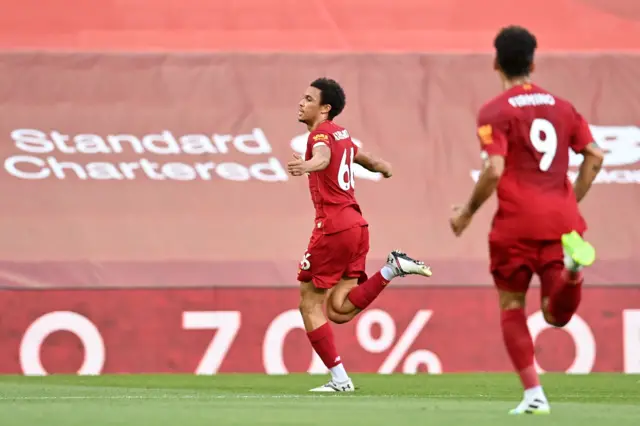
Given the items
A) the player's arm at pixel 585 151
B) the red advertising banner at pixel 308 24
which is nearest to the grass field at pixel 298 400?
the player's arm at pixel 585 151

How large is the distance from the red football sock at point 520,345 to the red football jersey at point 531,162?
40cm

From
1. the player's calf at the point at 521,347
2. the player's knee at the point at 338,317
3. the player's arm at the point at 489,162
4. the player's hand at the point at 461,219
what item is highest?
the player's knee at the point at 338,317

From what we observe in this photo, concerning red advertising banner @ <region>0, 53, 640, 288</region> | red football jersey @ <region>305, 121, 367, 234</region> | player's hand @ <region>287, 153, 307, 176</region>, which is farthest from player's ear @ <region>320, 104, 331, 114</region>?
red advertising banner @ <region>0, 53, 640, 288</region>

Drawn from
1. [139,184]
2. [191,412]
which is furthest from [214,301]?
[191,412]

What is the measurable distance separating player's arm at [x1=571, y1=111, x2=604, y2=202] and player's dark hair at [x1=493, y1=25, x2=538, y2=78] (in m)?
0.38

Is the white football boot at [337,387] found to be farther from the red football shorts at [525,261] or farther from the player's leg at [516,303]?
the red football shorts at [525,261]

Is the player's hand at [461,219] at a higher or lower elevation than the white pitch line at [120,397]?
lower

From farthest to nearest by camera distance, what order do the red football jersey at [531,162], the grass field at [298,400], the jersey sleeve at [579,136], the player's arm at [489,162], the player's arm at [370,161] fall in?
the player's arm at [370,161] < the jersey sleeve at [579,136] < the red football jersey at [531,162] < the player's arm at [489,162] < the grass field at [298,400]

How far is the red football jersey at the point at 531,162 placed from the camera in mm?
7004

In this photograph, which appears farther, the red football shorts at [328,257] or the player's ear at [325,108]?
the player's ear at [325,108]

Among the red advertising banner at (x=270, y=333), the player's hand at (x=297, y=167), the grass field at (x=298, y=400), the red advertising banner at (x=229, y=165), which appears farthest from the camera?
the red advertising banner at (x=229, y=165)

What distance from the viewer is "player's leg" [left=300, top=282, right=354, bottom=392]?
388 inches

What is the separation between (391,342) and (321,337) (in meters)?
3.10

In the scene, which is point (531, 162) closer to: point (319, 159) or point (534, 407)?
point (534, 407)
